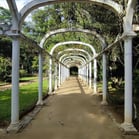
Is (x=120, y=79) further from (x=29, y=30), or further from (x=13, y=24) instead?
(x=29, y=30)

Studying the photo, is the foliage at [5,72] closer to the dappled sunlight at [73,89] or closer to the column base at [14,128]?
the dappled sunlight at [73,89]

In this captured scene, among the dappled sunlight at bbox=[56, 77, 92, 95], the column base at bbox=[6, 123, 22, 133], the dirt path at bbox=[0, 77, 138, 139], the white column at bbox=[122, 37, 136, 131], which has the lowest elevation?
the dirt path at bbox=[0, 77, 138, 139]

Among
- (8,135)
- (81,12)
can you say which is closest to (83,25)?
(81,12)

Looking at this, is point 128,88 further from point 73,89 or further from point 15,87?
point 73,89

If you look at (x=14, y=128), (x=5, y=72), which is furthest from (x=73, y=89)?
(x=14, y=128)

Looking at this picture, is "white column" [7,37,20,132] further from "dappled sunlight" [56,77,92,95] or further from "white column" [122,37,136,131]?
"dappled sunlight" [56,77,92,95]

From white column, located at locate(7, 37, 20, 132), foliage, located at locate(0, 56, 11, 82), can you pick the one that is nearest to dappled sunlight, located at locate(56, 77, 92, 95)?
foliage, located at locate(0, 56, 11, 82)

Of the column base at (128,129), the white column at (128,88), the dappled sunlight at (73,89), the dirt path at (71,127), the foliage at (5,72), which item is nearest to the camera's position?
the dirt path at (71,127)

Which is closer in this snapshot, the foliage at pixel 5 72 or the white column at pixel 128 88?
the white column at pixel 128 88

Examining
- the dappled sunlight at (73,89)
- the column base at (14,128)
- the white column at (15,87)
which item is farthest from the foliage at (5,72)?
the column base at (14,128)

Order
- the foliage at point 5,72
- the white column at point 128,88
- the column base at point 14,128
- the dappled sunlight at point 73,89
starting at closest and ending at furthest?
1. the column base at point 14,128
2. the white column at point 128,88
3. the dappled sunlight at point 73,89
4. the foliage at point 5,72

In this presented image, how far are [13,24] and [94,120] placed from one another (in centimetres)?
384

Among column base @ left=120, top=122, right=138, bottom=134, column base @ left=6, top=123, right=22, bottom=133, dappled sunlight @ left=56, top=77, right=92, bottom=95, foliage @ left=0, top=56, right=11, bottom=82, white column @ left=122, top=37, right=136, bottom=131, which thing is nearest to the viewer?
column base @ left=120, top=122, right=138, bottom=134

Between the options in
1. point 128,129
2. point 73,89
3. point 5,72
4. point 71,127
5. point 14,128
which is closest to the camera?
point 128,129
